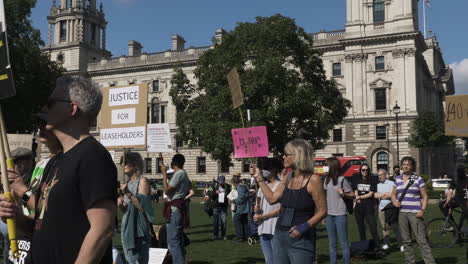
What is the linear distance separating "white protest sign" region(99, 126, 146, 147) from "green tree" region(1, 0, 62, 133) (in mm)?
24544

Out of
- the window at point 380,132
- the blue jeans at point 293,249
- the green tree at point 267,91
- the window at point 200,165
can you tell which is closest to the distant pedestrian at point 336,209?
A: the blue jeans at point 293,249

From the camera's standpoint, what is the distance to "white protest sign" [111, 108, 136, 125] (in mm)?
8547

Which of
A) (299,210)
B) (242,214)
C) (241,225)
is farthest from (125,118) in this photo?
(241,225)

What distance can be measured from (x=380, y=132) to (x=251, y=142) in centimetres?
4631

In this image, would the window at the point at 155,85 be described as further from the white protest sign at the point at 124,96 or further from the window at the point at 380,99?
the white protest sign at the point at 124,96

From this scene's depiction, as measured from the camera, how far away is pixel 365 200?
11.4m

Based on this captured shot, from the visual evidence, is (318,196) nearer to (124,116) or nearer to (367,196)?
(124,116)

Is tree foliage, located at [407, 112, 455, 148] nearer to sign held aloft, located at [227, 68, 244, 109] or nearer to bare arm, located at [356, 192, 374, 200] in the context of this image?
bare arm, located at [356, 192, 374, 200]

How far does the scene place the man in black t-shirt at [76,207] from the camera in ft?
8.57

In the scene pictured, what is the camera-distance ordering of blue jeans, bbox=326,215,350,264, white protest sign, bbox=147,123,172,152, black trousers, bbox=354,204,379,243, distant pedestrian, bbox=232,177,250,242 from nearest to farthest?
blue jeans, bbox=326,215,350,264, white protest sign, bbox=147,123,172,152, black trousers, bbox=354,204,379,243, distant pedestrian, bbox=232,177,250,242

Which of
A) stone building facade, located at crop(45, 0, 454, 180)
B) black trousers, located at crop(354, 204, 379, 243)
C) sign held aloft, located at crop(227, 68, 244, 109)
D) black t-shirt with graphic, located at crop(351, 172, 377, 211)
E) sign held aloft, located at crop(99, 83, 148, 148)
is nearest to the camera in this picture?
sign held aloft, located at crop(99, 83, 148, 148)

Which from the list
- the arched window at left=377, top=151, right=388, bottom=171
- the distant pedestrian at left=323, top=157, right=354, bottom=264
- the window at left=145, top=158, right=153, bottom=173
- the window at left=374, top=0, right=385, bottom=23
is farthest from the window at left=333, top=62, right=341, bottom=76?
the distant pedestrian at left=323, top=157, right=354, bottom=264

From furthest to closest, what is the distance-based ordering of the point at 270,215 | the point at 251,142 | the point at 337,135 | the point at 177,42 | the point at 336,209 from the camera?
the point at 177,42 < the point at 337,135 < the point at 251,142 < the point at 336,209 < the point at 270,215

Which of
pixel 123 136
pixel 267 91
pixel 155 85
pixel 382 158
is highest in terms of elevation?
pixel 155 85
